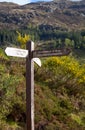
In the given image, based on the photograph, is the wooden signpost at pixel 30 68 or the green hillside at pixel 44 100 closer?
the wooden signpost at pixel 30 68

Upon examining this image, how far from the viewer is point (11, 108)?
1492 cm

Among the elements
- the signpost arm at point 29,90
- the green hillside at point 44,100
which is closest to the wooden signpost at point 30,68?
the signpost arm at point 29,90

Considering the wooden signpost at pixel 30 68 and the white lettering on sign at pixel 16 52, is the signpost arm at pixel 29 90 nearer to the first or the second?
the wooden signpost at pixel 30 68

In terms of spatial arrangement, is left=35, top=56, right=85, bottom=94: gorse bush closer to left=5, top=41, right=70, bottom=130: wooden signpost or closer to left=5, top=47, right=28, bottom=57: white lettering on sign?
left=5, top=41, right=70, bottom=130: wooden signpost

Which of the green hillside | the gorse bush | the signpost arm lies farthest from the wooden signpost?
the gorse bush

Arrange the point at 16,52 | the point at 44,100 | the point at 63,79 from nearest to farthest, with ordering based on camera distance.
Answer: the point at 16,52
the point at 44,100
the point at 63,79

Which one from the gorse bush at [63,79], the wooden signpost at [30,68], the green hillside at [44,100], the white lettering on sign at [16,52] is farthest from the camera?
the gorse bush at [63,79]

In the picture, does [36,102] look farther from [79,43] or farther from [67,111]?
[79,43]

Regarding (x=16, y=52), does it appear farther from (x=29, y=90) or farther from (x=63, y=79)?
(x=63, y=79)

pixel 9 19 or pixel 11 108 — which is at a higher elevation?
pixel 11 108

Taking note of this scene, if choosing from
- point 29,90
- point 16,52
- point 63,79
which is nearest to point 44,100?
point 63,79

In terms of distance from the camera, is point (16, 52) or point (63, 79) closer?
point (16, 52)

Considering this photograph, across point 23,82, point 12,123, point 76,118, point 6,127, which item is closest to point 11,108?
point 12,123

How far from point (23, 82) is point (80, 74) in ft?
33.1
